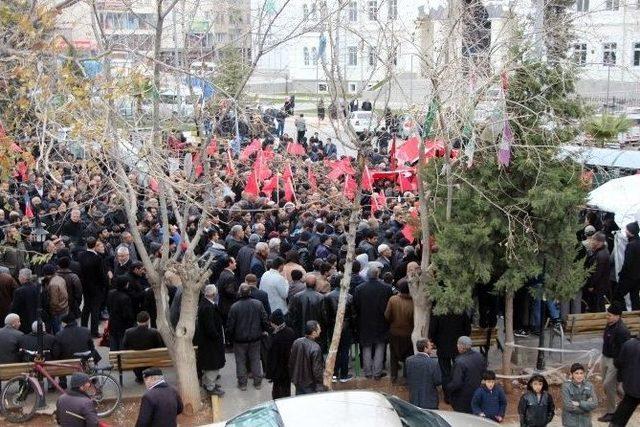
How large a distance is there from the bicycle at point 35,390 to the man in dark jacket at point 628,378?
629cm

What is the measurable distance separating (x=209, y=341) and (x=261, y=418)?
4270mm

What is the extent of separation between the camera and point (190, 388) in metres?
11.7

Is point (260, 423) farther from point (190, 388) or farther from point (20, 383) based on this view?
point (20, 383)

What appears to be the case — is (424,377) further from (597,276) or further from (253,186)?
(253,186)

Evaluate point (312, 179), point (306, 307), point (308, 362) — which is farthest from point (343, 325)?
point (312, 179)

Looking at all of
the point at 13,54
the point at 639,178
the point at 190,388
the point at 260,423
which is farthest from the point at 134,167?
the point at 639,178

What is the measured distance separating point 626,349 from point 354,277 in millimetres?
4392

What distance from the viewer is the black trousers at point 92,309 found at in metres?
14.8

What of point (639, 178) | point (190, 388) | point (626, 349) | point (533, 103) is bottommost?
point (190, 388)

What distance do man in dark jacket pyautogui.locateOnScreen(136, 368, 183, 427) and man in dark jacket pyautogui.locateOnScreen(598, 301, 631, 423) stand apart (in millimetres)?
5354

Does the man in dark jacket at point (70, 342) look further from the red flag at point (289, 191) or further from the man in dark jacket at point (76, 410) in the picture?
the red flag at point (289, 191)

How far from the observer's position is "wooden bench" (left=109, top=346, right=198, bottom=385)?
1195 cm

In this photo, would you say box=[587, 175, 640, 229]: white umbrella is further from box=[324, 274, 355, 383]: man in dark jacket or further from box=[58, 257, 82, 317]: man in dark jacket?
box=[58, 257, 82, 317]: man in dark jacket

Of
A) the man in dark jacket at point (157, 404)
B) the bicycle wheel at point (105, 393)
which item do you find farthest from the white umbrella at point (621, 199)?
the man in dark jacket at point (157, 404)
